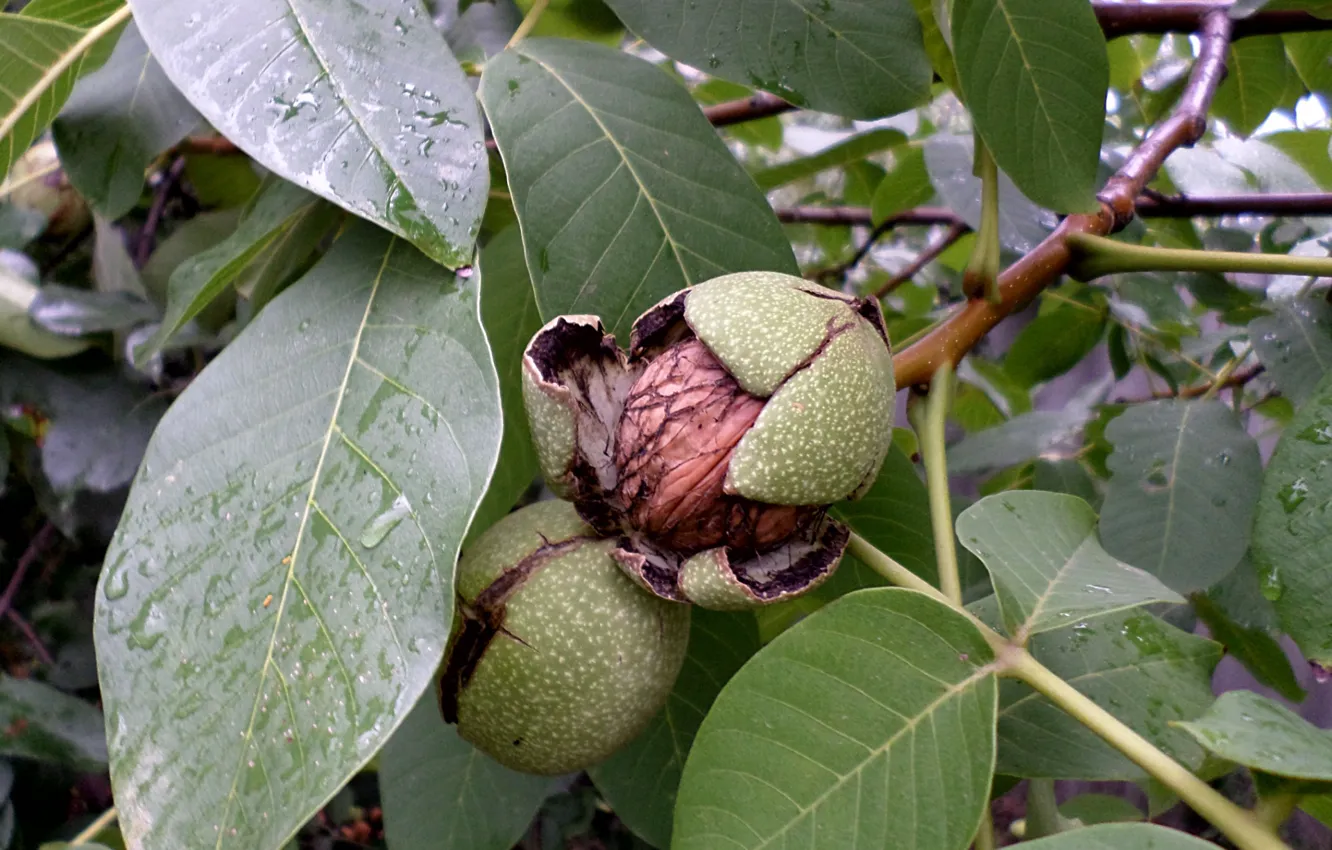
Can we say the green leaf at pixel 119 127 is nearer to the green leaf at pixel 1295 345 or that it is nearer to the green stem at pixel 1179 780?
the green stem at pixel 1179 780

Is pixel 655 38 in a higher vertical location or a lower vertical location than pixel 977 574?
higher

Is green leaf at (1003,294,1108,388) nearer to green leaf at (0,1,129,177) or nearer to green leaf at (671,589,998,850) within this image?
green leaf at (671,589,998,850)

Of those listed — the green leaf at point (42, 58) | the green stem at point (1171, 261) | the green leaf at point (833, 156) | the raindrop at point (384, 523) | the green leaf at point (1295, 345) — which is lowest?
the green leaf at point (1295, 345)

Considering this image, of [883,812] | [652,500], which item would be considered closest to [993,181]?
[652,500]

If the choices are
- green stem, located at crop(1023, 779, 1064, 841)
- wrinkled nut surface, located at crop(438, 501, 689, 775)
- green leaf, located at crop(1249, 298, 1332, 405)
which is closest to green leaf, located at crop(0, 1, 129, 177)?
wrinkled nut surface, located at crop(438, 501, 689, 775)

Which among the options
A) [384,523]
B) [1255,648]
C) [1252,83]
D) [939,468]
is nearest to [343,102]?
[384,523]

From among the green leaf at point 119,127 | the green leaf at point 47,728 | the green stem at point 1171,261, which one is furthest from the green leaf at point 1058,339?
the green leaf at point 47,728

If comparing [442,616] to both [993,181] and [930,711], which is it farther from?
[993,181]
